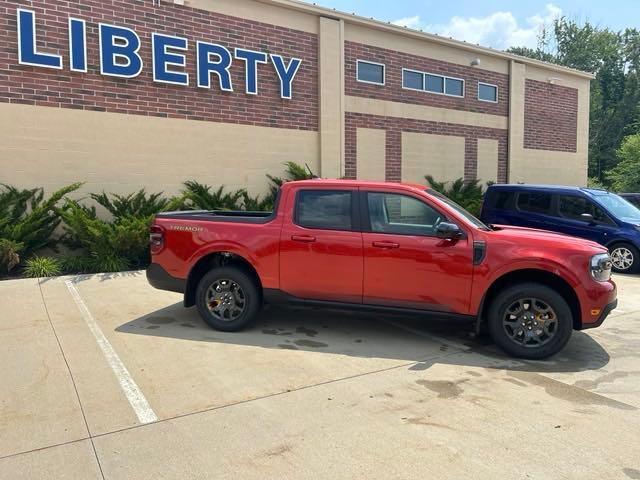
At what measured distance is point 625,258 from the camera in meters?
10.4

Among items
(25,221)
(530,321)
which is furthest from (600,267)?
(25,221)

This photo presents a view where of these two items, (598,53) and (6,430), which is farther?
(598,53)

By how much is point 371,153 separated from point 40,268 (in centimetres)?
944

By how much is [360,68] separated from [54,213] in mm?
9215

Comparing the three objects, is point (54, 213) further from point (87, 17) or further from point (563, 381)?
point (563, 381)

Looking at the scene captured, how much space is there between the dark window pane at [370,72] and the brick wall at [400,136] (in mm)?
Result: 1101

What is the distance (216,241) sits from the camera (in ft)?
19.6

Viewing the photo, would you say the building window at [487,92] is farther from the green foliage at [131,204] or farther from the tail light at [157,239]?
the tail light at [157,239]

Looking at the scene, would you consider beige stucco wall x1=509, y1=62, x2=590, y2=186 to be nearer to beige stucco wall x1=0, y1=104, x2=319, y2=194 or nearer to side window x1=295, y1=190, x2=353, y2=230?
beige stucco wall x1=0, y1=104, x2=319, y2=194

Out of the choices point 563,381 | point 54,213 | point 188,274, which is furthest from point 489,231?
point 54,213

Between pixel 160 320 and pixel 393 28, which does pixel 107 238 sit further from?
pixel 393 28

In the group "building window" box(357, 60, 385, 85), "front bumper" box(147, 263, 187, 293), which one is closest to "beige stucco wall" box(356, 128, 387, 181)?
"building window" box(357, 60, 385, 85)

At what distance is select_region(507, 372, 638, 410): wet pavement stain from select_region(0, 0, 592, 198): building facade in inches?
367

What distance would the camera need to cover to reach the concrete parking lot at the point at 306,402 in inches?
124
